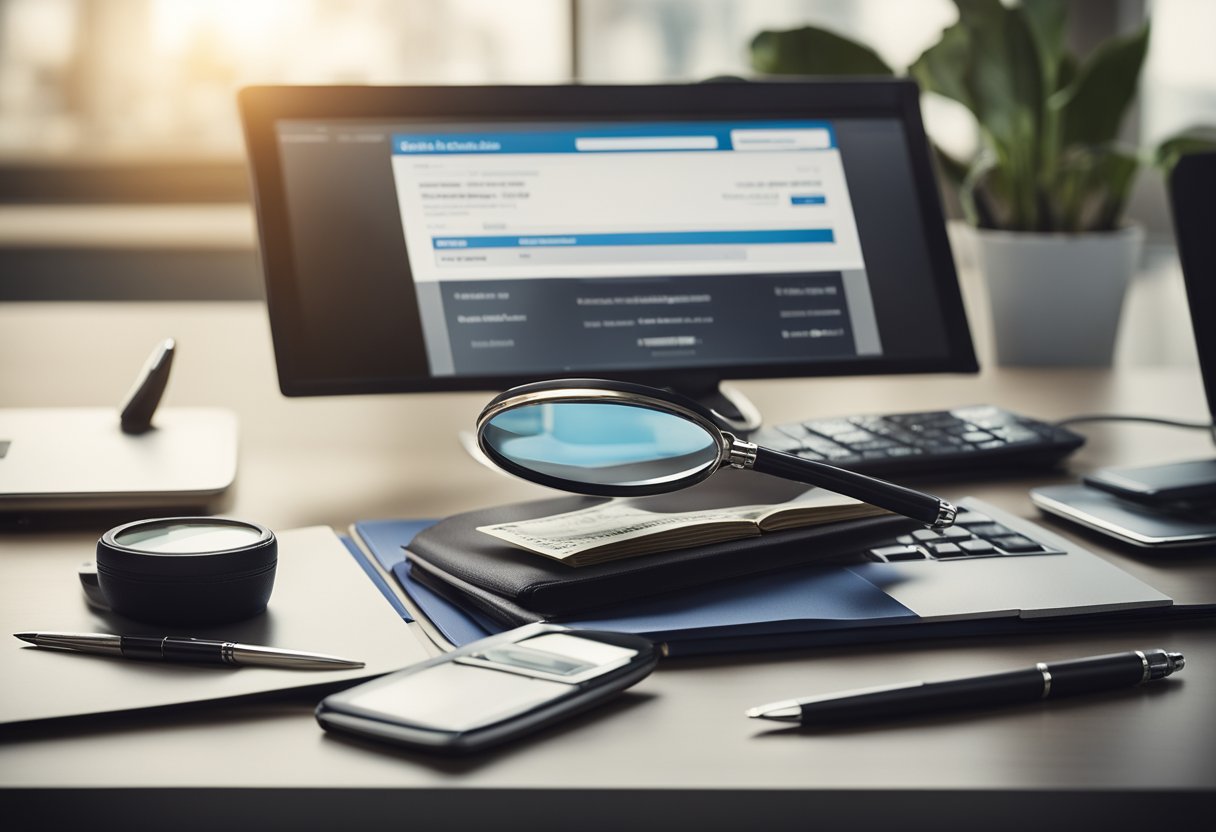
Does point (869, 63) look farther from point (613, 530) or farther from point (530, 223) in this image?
point (613, 530)

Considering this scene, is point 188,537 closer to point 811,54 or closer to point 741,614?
point 741,614

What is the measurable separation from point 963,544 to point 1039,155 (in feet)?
2.31

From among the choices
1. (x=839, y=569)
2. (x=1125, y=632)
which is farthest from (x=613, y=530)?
(x=1125, y=632)

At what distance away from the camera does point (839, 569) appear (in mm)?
683

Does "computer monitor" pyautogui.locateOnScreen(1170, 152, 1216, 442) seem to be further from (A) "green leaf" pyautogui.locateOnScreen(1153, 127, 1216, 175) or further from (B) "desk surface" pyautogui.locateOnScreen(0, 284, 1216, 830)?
(A) "green leaf" pyautogui.locateOnScreen(1153, 127, 1216, 175)

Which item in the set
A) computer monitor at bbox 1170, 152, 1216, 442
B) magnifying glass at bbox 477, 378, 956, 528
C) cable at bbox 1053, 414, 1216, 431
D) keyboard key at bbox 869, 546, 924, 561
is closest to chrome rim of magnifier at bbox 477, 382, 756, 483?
magnifying glass at bbox 477, 378, 956, 528

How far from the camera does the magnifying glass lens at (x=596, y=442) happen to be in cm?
66

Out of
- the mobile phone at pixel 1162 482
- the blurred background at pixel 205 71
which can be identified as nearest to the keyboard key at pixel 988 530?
the mobile phone at pixel 1162 482

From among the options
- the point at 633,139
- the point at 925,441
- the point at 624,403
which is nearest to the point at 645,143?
the point at 633,139

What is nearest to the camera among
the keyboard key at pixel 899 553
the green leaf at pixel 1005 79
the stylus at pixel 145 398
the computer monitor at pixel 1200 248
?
the keyboard key at pixel 899 553

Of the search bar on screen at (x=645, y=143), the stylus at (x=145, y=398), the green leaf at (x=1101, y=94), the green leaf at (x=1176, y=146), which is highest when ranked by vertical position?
the green leaf at (x=1101, y=94)

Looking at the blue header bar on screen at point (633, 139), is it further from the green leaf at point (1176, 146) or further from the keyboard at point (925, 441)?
the green leaf at point (1176, 146)

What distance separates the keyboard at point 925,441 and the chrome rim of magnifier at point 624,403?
255 mm

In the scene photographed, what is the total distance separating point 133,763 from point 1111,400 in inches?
38.7
